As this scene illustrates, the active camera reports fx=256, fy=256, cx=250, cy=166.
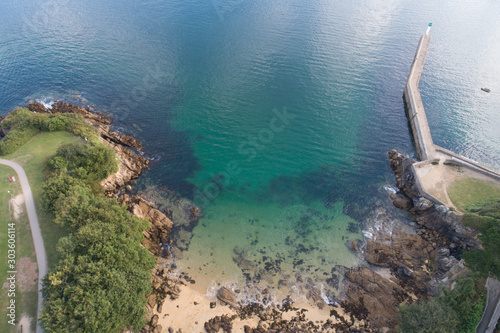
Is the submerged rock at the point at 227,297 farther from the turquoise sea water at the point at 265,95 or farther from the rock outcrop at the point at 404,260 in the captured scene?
the rock outcrop at the point at 404,260

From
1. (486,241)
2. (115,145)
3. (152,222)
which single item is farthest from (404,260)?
(115,145)

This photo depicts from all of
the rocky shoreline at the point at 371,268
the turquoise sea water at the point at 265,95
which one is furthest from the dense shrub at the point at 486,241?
the turquoise sea water at the point at 265,95

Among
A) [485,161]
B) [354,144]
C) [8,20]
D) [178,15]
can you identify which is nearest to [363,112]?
[354,144]

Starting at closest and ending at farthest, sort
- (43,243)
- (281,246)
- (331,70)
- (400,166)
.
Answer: (43,243)
(281,246)
(400,166)
(331,70)

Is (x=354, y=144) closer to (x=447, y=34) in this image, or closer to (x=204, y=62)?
(x=204, y=62)

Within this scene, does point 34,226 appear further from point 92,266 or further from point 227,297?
point 227,297

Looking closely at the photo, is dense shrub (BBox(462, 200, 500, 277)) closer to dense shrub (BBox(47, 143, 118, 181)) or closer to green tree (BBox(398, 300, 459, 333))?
green tree (BBox(398, 300, 459, 333))
